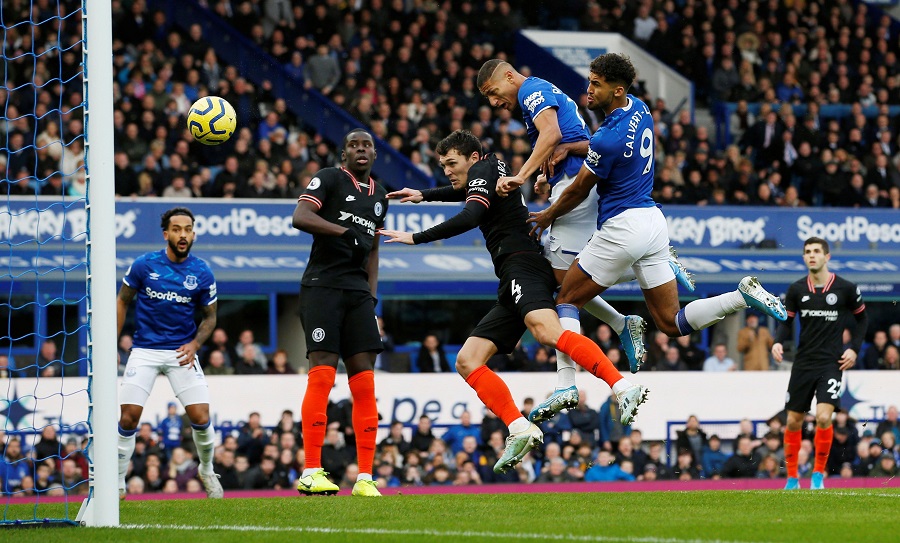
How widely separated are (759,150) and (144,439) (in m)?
12.5

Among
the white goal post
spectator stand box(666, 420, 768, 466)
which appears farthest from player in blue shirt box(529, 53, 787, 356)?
spectator stand box(666, 420, 768, 466)

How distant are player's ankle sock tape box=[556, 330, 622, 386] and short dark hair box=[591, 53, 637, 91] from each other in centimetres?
166

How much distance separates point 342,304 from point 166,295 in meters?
1.66

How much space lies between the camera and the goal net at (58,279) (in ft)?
22.7

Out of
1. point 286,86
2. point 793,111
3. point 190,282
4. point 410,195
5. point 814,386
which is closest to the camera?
point 410,195

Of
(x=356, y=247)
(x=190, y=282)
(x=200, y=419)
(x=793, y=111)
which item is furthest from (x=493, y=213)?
(x=793, y=111)

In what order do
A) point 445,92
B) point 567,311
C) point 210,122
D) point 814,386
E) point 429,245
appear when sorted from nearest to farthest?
point 567,311 → point 210,122 → point 814,386 → point 429,245 → point 445,92

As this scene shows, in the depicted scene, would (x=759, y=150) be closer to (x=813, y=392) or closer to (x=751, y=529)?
(x=813, y=392)

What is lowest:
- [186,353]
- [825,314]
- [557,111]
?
[186,353]

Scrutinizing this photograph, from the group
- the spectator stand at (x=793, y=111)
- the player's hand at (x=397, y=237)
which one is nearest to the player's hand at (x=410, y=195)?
the player's hand at (x=397, y=237)

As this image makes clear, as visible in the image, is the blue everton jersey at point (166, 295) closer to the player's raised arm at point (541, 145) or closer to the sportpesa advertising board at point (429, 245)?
the player's raised arm at point (541, 145)

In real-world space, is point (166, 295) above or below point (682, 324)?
above

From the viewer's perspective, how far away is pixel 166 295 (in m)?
9.91

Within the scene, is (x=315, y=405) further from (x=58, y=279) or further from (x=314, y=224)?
(x=58, y=279)
